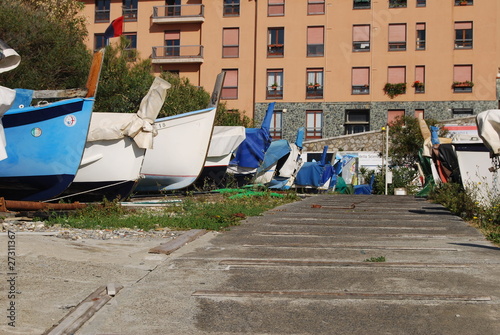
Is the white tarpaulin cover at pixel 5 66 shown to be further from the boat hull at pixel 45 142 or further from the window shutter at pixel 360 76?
the window shutter at pixel 360 76

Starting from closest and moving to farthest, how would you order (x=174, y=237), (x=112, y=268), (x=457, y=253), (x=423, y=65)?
(x=112, y=268) → (x=457, y=253) → (x=174, y=237) → (x=423, y=65)

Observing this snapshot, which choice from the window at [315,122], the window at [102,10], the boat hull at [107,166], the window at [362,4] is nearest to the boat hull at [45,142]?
the boat hull at [107,166]

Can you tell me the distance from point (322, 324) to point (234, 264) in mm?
2188

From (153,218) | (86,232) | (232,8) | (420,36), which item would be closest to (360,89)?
(420,36)

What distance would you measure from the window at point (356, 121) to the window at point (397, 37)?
4649 millimetres

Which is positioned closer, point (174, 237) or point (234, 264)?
point (234, 264)

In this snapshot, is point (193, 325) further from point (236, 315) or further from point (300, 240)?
point (300, 240)

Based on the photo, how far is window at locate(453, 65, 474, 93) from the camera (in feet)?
139

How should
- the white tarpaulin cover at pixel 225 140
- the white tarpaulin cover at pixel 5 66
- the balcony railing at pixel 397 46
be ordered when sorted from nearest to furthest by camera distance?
1. the white tarpaulin cover at pixel 5 66
2. the white tarpaulin cover at pixel 225 140
3. the balcony railing at pixel 397 46

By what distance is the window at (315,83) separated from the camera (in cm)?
4409

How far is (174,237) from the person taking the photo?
8.14m

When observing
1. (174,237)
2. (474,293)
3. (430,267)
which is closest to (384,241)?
(430,267)

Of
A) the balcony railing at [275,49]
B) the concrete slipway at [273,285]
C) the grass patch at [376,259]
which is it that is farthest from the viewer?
the balcony railing at [275,49]

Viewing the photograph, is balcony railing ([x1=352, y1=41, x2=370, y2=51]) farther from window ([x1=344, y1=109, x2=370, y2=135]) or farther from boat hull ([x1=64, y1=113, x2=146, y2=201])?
boat hull ([x1=64, y1=113, x2=146, y2=201])
